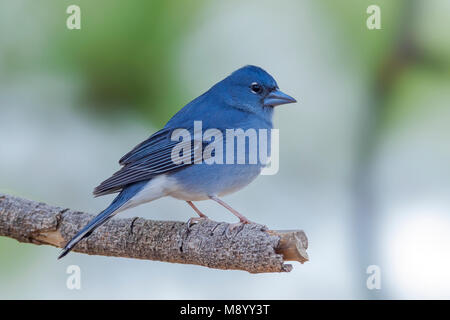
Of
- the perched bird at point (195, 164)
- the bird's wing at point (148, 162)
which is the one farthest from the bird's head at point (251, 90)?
the bird's wing at point (148, 162)

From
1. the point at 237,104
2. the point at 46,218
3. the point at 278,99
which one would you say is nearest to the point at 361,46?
the point at 278,99

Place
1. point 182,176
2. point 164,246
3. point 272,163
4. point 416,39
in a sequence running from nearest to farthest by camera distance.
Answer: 1. point 416,39
2. point 164,246
3. point 182,176
4. point 272,163

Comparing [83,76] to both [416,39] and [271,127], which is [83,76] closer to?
[271,127]

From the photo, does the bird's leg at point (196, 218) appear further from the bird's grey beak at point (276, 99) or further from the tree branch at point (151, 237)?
the bird's grey beak at point (276, 99)

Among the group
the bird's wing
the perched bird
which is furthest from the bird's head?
the bird's wing

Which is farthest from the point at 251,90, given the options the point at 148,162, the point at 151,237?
the point at 151,237

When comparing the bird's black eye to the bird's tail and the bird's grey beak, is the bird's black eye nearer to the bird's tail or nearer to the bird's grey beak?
the bird's grey beak
